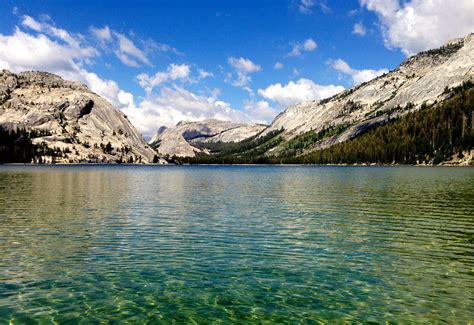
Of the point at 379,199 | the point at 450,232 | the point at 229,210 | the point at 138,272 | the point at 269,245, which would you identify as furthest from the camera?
the point at 379,199

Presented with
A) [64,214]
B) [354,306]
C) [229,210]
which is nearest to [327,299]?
[354,306]

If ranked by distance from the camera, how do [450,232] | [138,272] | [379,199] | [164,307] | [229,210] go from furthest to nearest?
[379,199] < [229,210] < [450,232] < [138,272] < [164,307]

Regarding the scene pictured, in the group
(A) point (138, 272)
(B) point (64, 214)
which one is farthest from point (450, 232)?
(B) point (64, 214)

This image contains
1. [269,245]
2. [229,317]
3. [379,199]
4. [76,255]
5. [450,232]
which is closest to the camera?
[229,317]

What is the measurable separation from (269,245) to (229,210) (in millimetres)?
22318

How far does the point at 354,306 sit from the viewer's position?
20438mm

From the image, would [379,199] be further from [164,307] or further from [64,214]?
[164,307]

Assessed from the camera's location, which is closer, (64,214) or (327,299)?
(327,299)

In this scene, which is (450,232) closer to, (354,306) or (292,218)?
(292,218)

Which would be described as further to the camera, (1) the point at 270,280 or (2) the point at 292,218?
(2) the point at 292,218

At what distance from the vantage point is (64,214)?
50.7 m

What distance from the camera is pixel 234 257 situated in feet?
98.7

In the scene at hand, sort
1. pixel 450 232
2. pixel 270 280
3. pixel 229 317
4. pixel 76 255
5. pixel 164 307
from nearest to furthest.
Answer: pixel 229 317 → pixel 164 307 → pixel 270 280 → pixel 76 255 → pixel 450 232

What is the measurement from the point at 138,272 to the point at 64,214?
2891cm
